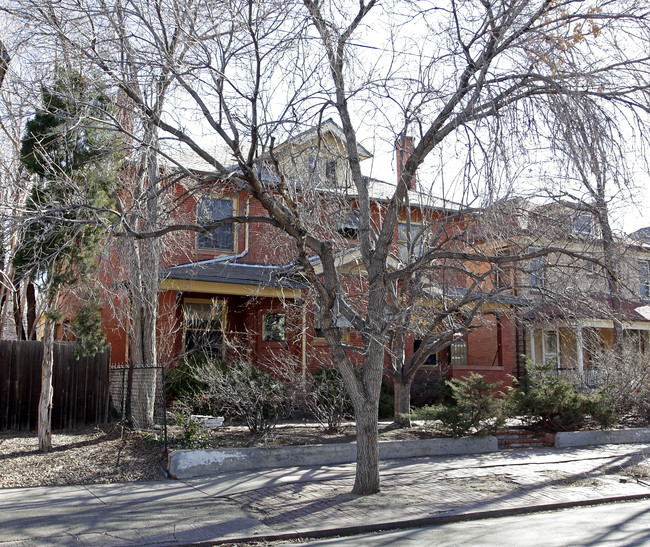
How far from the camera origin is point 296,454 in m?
10.5

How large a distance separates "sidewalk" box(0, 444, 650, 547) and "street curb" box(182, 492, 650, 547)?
0.01m

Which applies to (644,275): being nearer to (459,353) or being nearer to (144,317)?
(144,317)

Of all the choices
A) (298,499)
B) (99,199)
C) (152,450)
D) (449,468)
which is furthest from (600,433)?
(99,199)

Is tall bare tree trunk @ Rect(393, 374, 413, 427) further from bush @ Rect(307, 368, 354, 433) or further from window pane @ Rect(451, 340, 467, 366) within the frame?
window pane @ Rect(451, 340, 467, 366)

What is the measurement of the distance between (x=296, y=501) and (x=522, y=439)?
6.53 metres

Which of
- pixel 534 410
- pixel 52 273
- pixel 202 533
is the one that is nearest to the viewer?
pixel 202 533

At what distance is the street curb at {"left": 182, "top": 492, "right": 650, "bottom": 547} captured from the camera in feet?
22.0

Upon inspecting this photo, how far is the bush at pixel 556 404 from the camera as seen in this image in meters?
13.2

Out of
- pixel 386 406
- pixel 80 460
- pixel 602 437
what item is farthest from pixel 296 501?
pixel 386 406

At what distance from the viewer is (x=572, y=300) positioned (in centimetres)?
923

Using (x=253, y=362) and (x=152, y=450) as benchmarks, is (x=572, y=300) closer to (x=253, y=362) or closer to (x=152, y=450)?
(x=152, y=450)

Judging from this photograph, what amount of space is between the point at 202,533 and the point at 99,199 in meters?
6.26

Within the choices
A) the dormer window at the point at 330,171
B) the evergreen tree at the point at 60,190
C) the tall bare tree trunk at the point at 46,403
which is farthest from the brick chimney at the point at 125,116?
the tall bare tree trunk at the point at 46,403

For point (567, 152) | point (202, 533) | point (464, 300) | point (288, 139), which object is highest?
point (288, 139)
